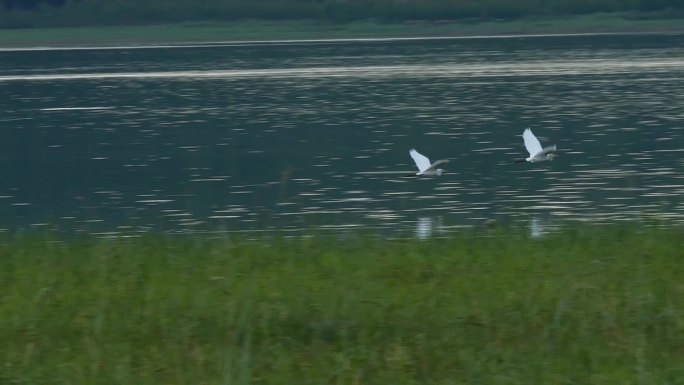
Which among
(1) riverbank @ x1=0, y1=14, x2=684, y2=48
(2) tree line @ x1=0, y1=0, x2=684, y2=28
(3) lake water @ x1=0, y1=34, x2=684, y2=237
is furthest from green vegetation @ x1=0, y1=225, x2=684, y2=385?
(2) tree line @ x1=0, y1=0, x2=684, y2=28

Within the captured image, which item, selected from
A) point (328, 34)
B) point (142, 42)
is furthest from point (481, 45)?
point (142, 42)

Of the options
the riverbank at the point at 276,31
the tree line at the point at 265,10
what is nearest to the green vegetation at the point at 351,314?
the riverbank at the point at 276,31

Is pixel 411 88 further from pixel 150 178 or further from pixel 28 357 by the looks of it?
pixel 28 357

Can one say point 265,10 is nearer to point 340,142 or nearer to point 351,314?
point 340,142

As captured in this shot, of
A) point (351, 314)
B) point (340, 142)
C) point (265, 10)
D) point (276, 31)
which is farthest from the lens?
point (265, 10)

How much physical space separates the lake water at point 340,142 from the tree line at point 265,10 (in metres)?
19.0

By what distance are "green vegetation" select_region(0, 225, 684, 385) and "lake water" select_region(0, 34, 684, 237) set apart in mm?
2550

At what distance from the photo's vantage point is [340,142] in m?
31.1

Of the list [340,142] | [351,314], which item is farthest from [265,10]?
[351,314]

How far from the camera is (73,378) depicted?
8094 millimetres

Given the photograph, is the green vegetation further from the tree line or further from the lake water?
the tree line

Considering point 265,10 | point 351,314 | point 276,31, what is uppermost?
point 351,314

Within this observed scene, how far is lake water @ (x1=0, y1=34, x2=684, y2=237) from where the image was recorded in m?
19.8

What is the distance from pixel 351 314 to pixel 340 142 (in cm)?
2204
